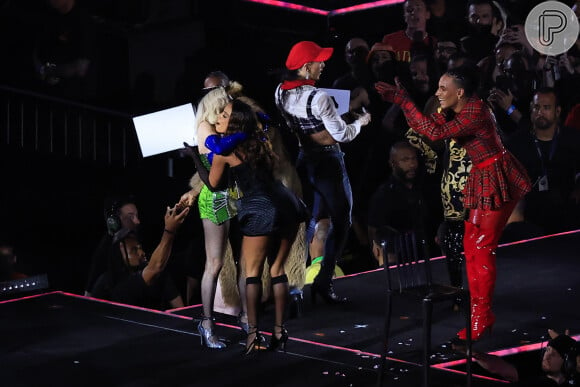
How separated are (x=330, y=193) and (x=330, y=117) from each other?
461 millimetres

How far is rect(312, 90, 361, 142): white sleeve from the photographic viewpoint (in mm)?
7008

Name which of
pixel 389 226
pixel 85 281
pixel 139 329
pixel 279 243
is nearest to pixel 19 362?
pixel 139 329

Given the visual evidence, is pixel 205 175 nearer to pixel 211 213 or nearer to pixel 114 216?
pixel 211 213

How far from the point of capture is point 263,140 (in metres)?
6.10

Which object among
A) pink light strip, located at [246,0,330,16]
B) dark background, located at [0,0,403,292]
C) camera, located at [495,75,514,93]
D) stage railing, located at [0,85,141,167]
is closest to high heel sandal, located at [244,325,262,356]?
dark background, located at [0,0,403,292]

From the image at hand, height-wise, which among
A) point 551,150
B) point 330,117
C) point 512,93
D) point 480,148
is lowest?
point 480,148

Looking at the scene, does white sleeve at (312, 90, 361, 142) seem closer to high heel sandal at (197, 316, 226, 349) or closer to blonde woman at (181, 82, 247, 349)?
blonde woman at (181, 82, 247, 349)

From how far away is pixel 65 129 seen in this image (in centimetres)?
848

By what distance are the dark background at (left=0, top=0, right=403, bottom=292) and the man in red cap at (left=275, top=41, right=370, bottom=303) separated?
1.34 metres

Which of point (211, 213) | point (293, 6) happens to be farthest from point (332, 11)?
point (211, 213)

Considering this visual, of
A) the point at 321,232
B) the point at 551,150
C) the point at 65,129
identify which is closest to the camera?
the point at 321,232

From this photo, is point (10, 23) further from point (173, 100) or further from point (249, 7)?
point (249, 7)

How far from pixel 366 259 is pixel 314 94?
95.2 inches

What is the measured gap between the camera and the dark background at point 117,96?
802 centimetres
